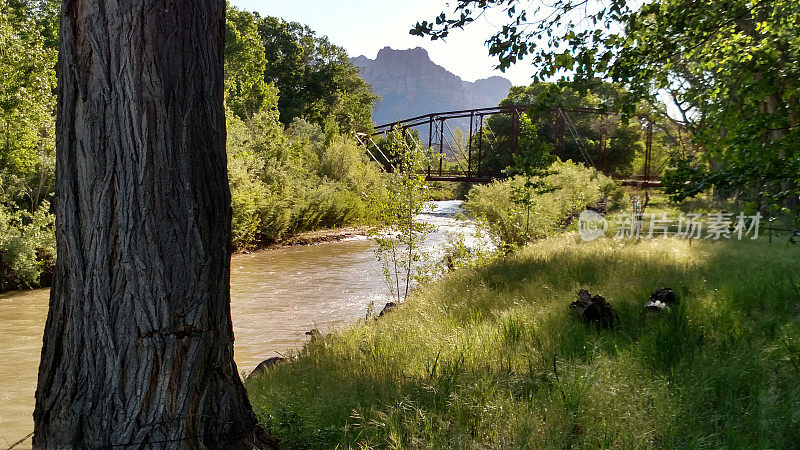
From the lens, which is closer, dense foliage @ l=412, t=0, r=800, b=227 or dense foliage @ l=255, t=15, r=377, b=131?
dense foliage @ l=412, t=0, r=800, b=227

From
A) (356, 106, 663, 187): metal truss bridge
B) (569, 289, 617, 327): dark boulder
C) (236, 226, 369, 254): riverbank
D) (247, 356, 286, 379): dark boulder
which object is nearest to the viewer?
(569, 289, 617, 327): dark boulder

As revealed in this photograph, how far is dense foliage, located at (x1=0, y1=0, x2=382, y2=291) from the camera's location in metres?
13.1

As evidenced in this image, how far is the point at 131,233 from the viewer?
8.20 ft

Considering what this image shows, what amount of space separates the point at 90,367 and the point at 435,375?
217 cm

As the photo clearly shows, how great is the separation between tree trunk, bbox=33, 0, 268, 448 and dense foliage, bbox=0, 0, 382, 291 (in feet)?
38.1

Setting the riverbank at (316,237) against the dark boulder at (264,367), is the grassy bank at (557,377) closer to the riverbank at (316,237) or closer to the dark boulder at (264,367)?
the dark boulder at (264,367)

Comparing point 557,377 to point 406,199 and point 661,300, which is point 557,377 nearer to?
point 661,300

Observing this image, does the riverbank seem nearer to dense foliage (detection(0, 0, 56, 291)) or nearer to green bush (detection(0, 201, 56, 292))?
dense foliage (detection(0, 0, 56, 291))

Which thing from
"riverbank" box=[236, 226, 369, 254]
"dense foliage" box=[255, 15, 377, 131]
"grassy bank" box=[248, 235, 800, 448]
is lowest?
"riverbank" box=[236, 226, 369, 254]

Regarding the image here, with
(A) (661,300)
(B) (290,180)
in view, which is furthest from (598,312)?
(B) (290,180)

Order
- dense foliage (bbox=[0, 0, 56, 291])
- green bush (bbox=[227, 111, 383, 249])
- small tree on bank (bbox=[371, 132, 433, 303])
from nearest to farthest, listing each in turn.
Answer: small tree on bank (bbox=[371, 132, 433, 303]) → dense foliage (bbox=[0, 0, 56, 291]) → green bush (bbox=[227, 111, 383, 249])

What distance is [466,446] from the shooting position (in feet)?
9.07

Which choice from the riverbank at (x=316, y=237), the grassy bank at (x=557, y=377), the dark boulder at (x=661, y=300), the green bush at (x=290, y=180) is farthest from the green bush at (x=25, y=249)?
the dark boulder at (x=661, y=300)

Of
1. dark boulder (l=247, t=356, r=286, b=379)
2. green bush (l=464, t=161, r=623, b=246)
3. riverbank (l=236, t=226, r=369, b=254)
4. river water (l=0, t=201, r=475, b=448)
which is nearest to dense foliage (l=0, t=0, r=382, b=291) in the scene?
riverbank (l=236, t=226, r=369, b=254)
